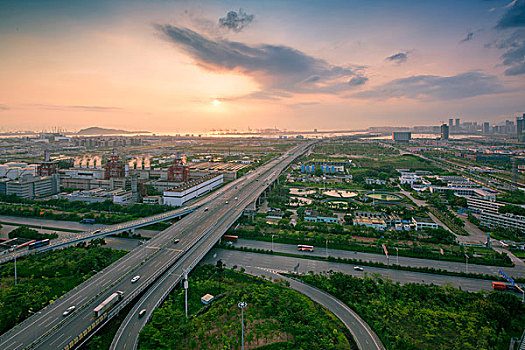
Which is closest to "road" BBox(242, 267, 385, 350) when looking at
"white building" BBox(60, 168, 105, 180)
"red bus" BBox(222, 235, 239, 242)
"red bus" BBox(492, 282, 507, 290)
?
"red bus" BBox(222, 235, 239, 242)

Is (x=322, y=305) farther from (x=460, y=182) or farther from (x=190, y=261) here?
(x=460, y=182)

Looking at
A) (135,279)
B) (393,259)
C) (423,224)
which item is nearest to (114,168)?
(135,279)

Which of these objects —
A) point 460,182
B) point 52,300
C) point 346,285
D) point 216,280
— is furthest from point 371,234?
point 460,182

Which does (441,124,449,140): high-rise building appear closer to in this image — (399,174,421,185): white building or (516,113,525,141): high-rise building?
(516,113,525,141): high-rise building

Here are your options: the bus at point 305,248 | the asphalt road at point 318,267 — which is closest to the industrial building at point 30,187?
the asphalt road at point 318,267

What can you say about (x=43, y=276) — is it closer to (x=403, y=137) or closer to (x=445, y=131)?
(x=403, y=137)

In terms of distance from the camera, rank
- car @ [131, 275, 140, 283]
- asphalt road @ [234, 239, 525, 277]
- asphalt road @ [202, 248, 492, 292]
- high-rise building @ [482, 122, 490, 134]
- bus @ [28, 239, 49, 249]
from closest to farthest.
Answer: car @ [131, 275, 140, 283] < asphalt road @ [202, 248, 492, 292] < asphalt road @ [234, 239, 525, 277] < bus @ [28, 239, 49, 249] < high-rise building @ [482, 122, 490, 134]
